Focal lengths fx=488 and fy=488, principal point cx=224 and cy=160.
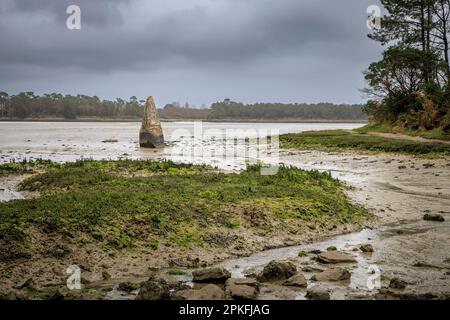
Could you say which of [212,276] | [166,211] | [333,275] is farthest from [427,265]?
[166,211]

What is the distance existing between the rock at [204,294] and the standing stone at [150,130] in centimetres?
3512

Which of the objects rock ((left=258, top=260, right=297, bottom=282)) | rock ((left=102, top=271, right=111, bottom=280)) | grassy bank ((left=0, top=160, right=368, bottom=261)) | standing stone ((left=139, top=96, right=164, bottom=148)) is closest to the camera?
rock ((left=258, top=260, right=297, bottom=282))

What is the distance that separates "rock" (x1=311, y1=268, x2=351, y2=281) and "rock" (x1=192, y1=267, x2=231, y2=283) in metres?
1.38

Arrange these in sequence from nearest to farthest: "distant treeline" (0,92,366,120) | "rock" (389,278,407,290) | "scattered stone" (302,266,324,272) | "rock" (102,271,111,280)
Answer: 1. "rock" (389,278,407,290)
2. "rock" (102,271,111,280)
3. "scattered stone" (302,266,324,272)
4. "distant treeline" (0,92,366,120)

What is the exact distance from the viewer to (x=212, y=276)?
24.6ft

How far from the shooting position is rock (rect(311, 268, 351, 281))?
7.52 meters

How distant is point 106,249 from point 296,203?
5423mm

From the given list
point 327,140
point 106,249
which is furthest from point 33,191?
point 327,140

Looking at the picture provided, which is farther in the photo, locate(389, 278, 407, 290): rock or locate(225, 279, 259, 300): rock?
locate(389, 278, 407, 290): rock

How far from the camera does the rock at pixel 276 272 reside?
7.61 meters

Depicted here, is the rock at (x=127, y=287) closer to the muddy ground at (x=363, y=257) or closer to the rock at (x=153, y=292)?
the muddy ground at (x=363, y=257)

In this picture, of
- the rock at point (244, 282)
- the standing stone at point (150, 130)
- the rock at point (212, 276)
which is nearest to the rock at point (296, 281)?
the rock at point (244, 282)

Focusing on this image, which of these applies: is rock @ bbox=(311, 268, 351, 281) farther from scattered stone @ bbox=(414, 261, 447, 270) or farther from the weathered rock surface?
the weathered rock surface

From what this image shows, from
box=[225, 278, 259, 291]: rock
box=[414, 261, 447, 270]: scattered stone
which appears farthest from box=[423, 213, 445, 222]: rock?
box=[225, 278, 259, 291]: rock
